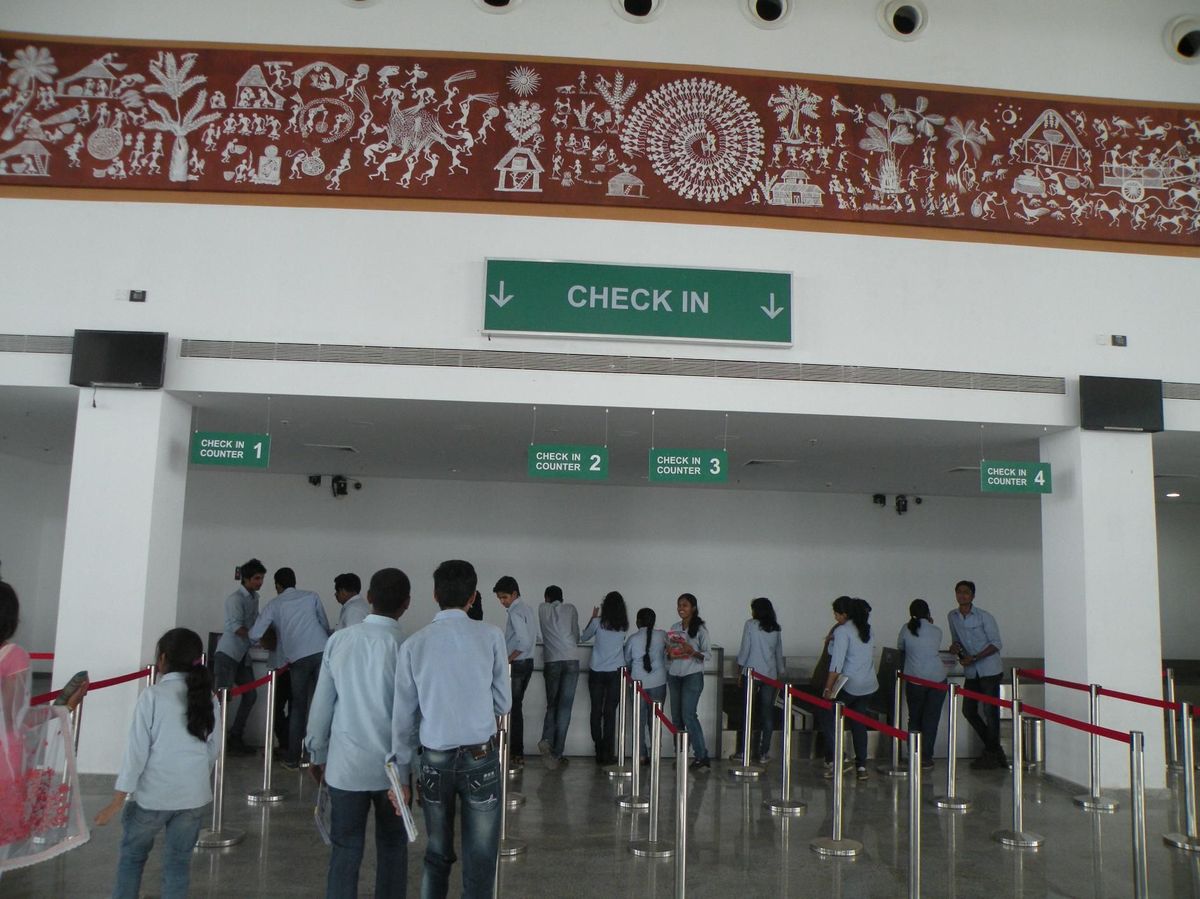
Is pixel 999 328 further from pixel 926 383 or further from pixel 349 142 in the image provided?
pixel 349 142

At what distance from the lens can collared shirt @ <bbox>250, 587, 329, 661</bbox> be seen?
8.15m

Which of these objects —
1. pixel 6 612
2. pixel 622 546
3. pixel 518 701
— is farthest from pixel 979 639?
pixel 6 612

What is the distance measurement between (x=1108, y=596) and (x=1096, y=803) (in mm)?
1817

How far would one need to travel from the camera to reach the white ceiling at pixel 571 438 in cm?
818

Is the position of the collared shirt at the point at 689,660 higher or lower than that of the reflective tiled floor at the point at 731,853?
higher

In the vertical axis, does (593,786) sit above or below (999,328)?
below

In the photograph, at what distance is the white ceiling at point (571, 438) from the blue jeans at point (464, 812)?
172 inches

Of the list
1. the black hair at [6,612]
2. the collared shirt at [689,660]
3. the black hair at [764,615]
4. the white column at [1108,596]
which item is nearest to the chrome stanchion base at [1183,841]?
the white column at [1108,596]

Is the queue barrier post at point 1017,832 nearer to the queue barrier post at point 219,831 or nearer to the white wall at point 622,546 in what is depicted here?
the queue barrier post at point 219,831

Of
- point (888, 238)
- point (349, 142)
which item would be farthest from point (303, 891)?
point (888, 238)

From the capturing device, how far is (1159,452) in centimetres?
956

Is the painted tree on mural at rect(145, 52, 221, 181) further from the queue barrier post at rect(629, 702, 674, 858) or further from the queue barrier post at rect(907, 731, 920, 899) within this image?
the queue barrier post at rect(907, 731, 920, 899)

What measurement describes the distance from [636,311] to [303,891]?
197 inches

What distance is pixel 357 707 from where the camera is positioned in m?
3.82
